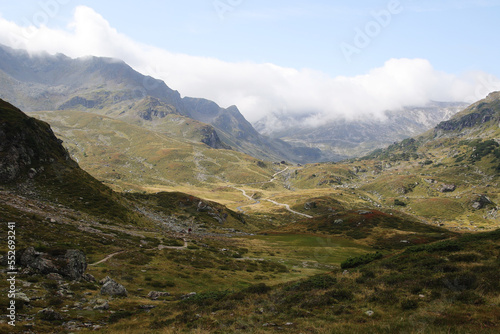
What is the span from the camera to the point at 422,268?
912 inches

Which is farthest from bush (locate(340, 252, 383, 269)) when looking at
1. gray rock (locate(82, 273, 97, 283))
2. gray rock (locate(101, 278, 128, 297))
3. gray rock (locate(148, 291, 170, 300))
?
gray rock (locate(82, 273, 97, 283))

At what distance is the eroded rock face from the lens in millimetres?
22422

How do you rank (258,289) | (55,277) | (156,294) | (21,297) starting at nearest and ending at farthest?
(21,297), (55,277), (258,289), (156,294)

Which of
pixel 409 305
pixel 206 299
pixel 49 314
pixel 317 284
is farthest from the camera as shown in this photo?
pixel 317 284

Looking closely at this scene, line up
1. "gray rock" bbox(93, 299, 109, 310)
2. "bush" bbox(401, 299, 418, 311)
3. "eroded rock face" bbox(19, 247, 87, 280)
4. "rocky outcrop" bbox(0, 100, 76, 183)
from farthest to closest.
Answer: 1. "rocky outcrop" bbox(0, 100, 76, 183)
2. "eroded rock face" bbox(19, 247, 87, 280)
3. "gray rock" bbox(93, 299, 109, 310)
4. "bush" bbox(401, 299, 418, 311)

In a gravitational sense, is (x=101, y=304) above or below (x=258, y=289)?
below

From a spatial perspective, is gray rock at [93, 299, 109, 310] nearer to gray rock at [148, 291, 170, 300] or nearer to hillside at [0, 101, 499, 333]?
hillside at [0, 101, 499, 333]

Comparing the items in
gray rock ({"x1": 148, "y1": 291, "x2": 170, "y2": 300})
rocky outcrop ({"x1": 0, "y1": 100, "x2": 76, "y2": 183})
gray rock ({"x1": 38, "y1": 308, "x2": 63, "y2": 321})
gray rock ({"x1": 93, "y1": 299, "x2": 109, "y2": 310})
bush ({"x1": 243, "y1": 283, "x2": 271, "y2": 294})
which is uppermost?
rocky outcrop ({"x1": 0, "y1": 100, "x2": 76, "y2": 183})

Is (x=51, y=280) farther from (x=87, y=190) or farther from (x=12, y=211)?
(x=87, y=190)

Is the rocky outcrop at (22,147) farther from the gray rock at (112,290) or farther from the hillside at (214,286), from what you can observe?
the gray rock at (112,290)

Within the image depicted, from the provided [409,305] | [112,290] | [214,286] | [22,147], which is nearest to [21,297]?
[112,290]

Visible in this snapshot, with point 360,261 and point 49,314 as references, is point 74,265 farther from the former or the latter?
point 360,261

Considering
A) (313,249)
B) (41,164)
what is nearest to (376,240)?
(313,249)

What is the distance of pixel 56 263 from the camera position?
23719mm
